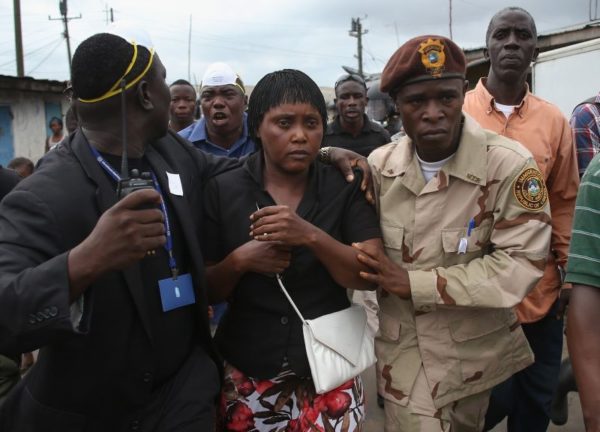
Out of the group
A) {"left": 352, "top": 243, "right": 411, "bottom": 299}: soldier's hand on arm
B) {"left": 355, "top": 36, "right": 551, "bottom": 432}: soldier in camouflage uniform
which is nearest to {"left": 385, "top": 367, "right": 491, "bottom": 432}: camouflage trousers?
{"left": 355, "top": 36, "right": 551, "bottom": 432}: soldier in camouflage uniform

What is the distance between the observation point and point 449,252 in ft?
7.05

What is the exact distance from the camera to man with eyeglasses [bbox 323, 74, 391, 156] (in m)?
5.84

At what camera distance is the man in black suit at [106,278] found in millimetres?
1401

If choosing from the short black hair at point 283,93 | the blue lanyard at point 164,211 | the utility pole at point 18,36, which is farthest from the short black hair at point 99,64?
the utility pole at point 18,36

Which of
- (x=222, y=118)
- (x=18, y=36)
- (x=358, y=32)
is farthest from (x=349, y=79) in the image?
(x=358, y=32)

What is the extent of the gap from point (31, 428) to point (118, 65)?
3.63 feet

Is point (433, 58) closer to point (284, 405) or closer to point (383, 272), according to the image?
point (383, 272)

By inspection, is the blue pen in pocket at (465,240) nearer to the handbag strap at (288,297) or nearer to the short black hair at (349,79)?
the handbag strap at (288,297)

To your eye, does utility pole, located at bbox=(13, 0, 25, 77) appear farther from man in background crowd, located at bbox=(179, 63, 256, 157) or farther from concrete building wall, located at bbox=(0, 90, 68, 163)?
man in background crowd, located at bbox=(179, 63, 256, 157)

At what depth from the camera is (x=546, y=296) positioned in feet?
9.16

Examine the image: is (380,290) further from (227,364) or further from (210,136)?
(210,136)

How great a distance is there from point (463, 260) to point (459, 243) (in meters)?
0.08

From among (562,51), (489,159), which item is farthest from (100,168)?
(562,51)

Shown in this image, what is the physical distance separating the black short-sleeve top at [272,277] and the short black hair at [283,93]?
0.21 metres
